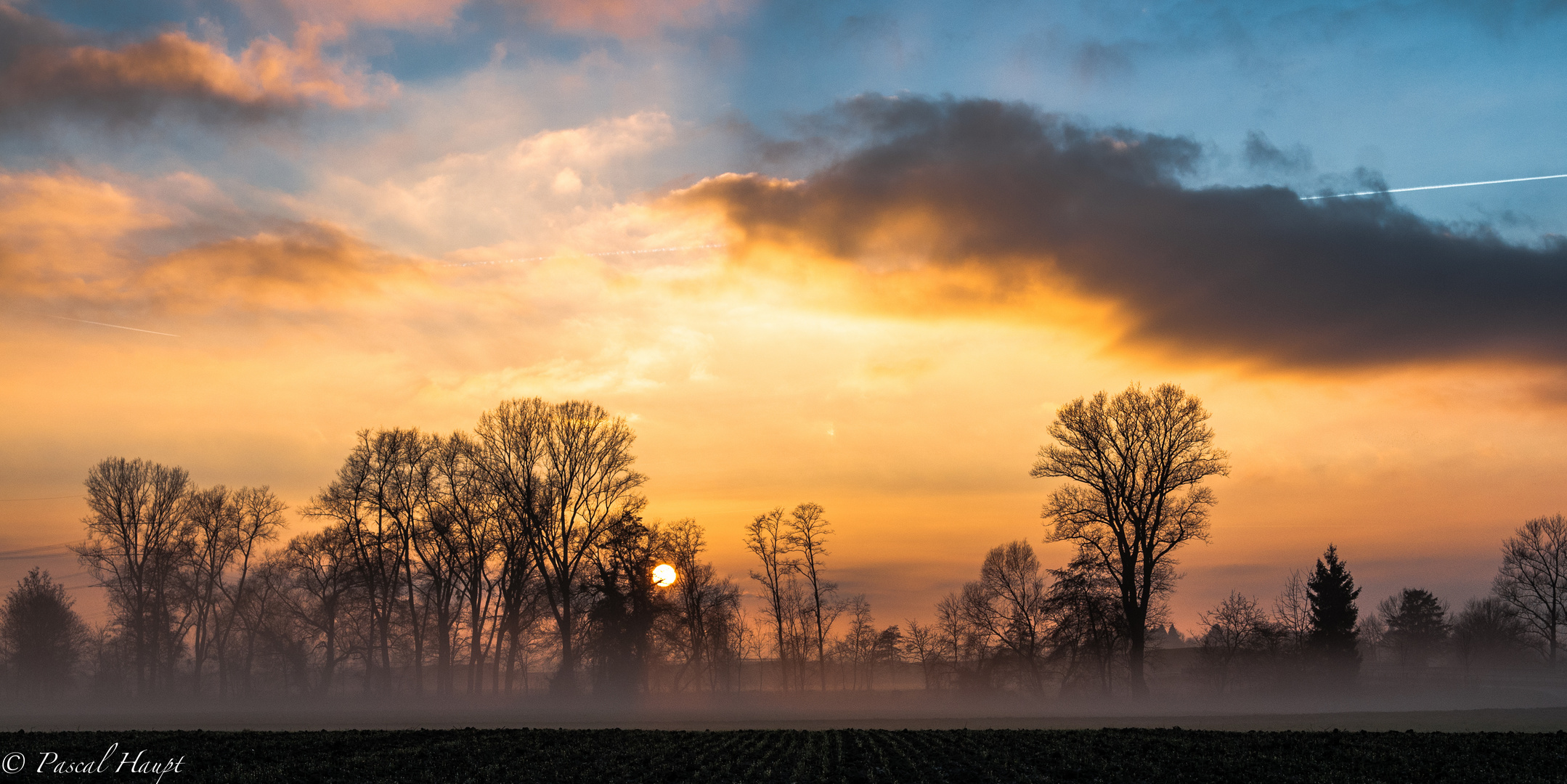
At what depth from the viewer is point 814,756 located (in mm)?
24094

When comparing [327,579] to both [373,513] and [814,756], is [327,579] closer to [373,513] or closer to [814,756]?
[373,513]

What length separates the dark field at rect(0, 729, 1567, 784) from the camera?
64.8 feet

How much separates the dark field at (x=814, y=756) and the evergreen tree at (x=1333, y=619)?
35.5m

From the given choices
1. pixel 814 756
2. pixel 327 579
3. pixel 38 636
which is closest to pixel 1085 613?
pixel 814 756

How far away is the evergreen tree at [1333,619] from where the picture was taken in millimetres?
59281

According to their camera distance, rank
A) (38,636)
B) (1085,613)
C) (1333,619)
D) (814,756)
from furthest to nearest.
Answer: (38,636), (1333,619), (1085,613), (814,756)

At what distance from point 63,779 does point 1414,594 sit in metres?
102

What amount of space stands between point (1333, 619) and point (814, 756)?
52919mm

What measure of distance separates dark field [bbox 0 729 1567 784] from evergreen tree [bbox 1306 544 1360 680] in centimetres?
3552

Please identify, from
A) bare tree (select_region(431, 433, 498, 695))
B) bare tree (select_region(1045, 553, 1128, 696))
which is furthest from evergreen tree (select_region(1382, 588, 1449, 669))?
bare tree (select_region(431, 433, 498, 695))

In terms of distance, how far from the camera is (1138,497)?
44.2 meters

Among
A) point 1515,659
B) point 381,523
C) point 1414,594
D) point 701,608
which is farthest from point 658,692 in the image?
point 1515,659

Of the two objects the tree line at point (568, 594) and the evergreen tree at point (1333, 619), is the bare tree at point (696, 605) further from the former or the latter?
the evergreen tree at point (1333, 619)

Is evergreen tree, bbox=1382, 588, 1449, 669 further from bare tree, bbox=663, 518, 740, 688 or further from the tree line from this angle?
bare tree, bbox=663, 518, 740, 688
